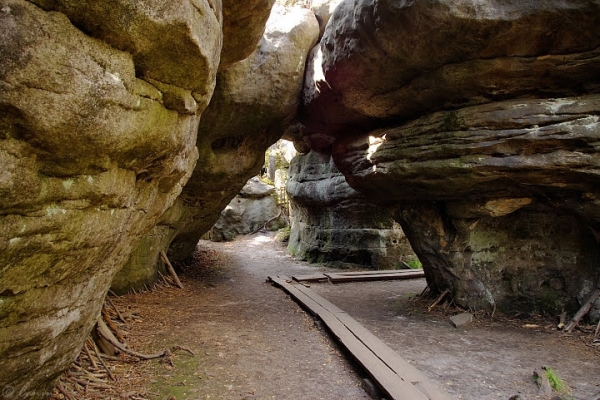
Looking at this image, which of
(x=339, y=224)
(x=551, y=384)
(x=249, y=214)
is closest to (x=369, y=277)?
(x=339, y=224)

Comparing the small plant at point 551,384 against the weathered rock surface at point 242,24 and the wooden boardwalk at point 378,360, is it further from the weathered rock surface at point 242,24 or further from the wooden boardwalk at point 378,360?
the weathered rock surface at point 242,24

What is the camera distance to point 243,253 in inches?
714

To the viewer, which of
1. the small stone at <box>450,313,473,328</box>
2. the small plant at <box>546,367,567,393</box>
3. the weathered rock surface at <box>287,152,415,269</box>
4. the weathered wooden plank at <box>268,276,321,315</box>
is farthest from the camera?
the weathered rock surface at <box>287,152,415,269</box>

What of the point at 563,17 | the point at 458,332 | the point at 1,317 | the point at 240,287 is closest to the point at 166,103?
the point at 1,317

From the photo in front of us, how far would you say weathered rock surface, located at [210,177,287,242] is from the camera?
22.6 m

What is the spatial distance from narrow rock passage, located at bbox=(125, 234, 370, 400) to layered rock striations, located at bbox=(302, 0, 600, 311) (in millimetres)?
3660

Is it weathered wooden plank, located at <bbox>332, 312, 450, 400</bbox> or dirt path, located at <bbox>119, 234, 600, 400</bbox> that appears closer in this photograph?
weathered wooden plank, located at <bbox>332, 312, 450, 400</bbox>

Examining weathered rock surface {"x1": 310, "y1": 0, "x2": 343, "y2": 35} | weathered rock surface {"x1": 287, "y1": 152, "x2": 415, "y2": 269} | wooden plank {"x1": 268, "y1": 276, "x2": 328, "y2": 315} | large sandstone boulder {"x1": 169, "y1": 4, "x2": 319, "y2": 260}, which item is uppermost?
weathered rock surface {"x1": 310, "y1": 0, "x2": 343, "y2": 35}

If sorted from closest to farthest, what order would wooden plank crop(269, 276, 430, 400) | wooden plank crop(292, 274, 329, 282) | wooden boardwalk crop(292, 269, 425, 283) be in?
wooden plank crop(269, 276, 430, 400), wooden plank crop(292, 274, 329, 282), wooden boardwalk crop(292, 269, 425, 283)

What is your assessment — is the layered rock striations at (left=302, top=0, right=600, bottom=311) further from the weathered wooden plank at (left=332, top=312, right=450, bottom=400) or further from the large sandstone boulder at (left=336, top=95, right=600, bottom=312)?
the weathered wooden plank at (left=332, top=312, right=450, bottom=400)

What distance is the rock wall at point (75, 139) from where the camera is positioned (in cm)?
236

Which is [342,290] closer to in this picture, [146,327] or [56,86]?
[146,327]

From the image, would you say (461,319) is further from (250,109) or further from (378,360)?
(250,109)

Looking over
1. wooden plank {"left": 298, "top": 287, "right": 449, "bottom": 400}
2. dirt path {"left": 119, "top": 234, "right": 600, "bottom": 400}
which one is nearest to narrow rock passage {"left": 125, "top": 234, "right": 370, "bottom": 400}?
dirt path {"left": 119, "top": 234, "right": 600, "bottom": 400}
